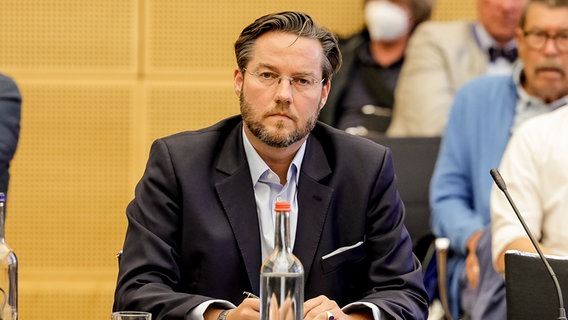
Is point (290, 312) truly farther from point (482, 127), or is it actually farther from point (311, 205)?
point (482, 127)

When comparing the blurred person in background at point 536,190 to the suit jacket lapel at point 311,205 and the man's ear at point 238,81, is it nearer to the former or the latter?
the suit jacket lapel at point 311,205

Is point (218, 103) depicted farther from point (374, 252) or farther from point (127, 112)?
point (374, 252)

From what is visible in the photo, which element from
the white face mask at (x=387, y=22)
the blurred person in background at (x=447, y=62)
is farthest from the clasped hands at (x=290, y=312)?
the white face mask at (x=387, y=22)

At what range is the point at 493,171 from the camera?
2299 mm

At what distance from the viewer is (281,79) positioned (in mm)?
2477

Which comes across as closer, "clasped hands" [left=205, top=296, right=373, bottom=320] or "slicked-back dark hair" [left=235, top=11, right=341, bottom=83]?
"clasped hands" [left=205, top=296, right=373, bottom=320]

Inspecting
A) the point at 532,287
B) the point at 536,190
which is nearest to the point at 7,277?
the point at 532,287

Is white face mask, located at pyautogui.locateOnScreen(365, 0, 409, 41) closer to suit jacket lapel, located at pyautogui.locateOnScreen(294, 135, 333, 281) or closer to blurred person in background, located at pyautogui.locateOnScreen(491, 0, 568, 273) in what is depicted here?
blurred person in background, located at pyautogui.locateOnScreen(491, 0, 568, 273)

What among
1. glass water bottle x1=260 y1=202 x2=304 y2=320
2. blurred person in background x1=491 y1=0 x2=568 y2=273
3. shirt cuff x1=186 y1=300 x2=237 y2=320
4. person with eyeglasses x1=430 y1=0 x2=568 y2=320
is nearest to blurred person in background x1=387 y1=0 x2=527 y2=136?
person with eyeglasses x1=430 y1=0 x2=568 y2=320

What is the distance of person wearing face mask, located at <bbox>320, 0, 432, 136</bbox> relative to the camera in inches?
181

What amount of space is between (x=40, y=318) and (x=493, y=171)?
3129 millimetres

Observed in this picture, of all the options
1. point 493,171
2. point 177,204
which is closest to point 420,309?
point 493,171

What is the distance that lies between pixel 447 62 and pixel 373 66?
0.34 metres

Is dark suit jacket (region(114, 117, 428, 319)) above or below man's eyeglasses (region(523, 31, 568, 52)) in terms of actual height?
below
